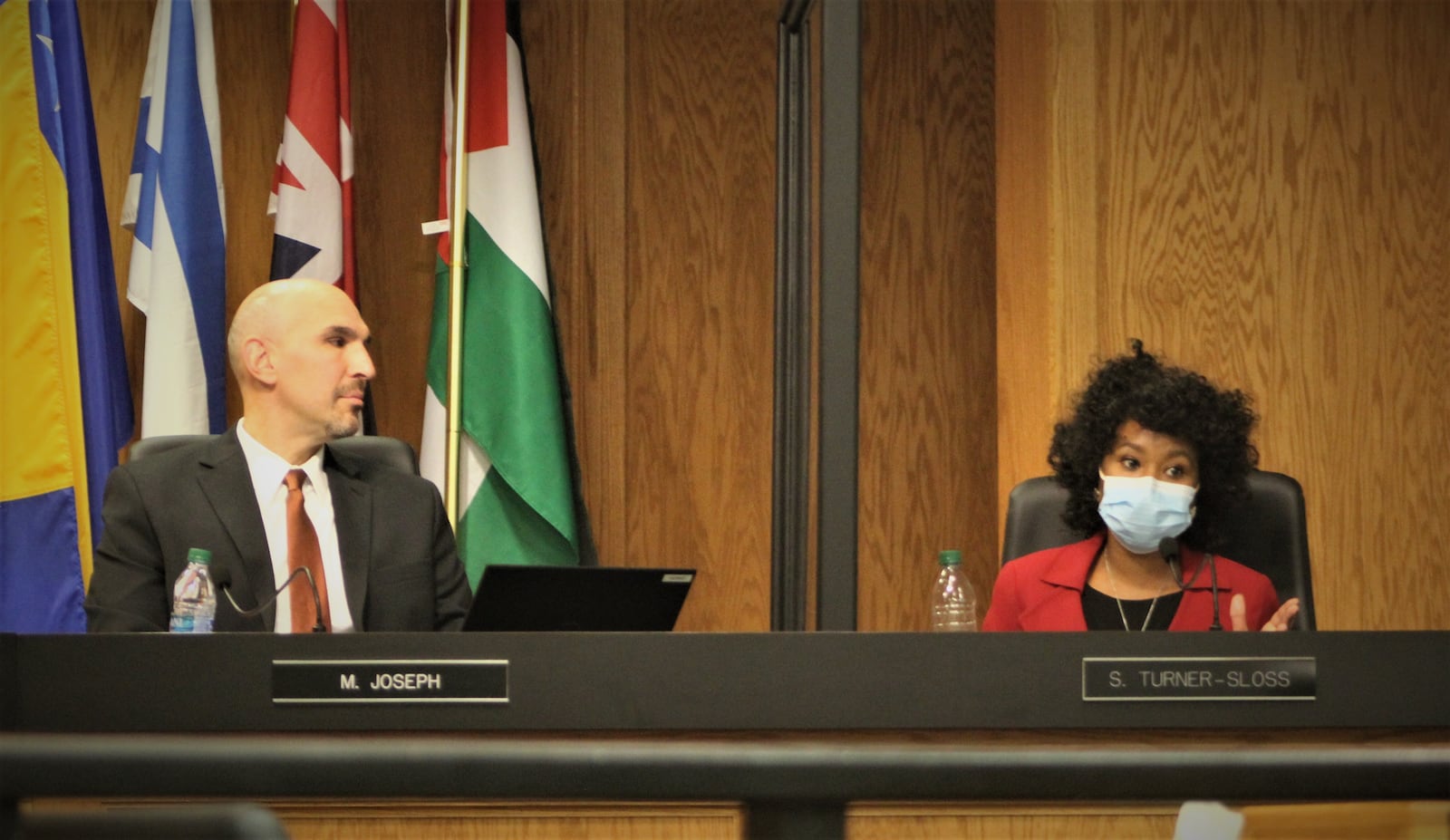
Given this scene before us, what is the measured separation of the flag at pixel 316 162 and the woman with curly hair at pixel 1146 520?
181 centimetres

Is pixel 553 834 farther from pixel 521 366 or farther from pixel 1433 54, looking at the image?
pixel 1433 54

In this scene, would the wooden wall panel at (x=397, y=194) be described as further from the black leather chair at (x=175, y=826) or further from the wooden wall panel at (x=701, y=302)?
the black leather chair at (x=175, y=826)

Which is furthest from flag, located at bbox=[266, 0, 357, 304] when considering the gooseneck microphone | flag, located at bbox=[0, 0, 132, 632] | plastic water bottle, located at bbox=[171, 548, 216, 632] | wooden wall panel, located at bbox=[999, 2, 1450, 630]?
the gooseneck microphone

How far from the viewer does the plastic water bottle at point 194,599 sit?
2.31 meters

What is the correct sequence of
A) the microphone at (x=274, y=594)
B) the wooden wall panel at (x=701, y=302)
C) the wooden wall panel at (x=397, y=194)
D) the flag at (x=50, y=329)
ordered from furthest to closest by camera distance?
the wooden wall panel at (x=701, y=302), the wooden wall panel at (x=397, y=194), the flag at (x=50, y=329), the microphone at (x=274, y=594)

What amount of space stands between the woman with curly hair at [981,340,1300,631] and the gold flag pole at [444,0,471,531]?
4.70 ft

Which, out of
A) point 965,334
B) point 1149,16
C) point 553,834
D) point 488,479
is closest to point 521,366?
point 488,479

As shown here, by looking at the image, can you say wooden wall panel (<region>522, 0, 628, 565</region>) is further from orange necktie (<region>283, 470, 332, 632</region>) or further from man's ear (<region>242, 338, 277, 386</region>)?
orange necktie (<region>283, 470, 332, 632</region>)

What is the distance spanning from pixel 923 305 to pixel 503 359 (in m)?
1.15

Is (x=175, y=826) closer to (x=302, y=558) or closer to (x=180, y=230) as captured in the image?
(x=302, y=558)

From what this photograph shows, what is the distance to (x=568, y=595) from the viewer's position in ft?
6.52

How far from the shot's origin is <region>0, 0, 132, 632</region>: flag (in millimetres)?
3467


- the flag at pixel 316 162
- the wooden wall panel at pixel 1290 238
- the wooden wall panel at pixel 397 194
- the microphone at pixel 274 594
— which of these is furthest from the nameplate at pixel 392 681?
the wooden wall panel at pixel 397 194

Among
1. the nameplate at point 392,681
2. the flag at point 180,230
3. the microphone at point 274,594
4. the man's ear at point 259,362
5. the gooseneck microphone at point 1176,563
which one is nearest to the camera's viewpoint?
the nameplate at point 392,681
